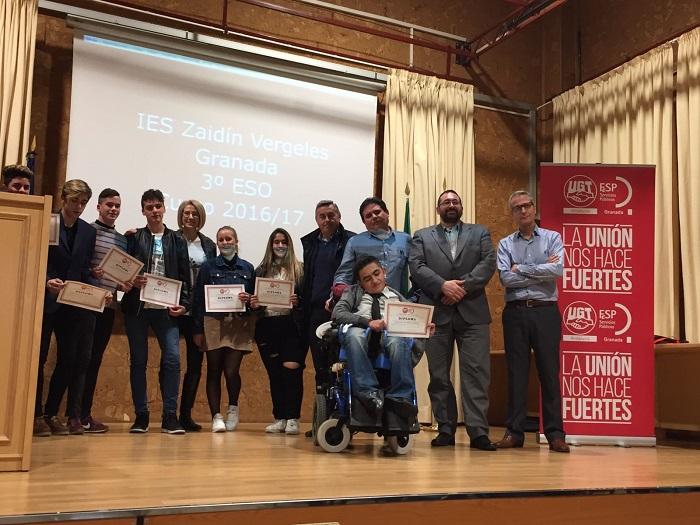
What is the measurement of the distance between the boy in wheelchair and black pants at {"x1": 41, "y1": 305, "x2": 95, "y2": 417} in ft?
4.57

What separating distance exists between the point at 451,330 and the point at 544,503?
5.80ft

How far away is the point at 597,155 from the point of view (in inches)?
263

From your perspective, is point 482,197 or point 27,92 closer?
point 27,92

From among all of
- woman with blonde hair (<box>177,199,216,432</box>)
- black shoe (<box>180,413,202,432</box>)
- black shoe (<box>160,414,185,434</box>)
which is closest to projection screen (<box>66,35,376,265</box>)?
woman with blonde hair (<box>177,199,216,432</box>)

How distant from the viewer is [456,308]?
407 centimetres

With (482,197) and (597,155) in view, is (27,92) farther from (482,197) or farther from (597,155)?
(597,155)

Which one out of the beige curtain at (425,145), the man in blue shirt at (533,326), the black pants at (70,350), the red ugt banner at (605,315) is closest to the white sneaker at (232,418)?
the black pants at (70,350)

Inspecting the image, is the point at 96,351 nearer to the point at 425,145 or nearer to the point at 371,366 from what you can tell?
the point at 371,366

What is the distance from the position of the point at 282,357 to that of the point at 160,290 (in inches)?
33.3

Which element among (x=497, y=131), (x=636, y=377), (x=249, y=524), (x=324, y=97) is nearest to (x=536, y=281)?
(x=636, y=377)

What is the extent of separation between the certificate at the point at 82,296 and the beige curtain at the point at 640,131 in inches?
167

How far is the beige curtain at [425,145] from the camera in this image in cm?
650

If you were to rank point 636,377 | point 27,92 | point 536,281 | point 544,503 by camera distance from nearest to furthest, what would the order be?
point 544,503
point 536,281
point 636,377
point 27,92

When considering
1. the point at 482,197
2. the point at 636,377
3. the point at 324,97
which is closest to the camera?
the point at 636,377
